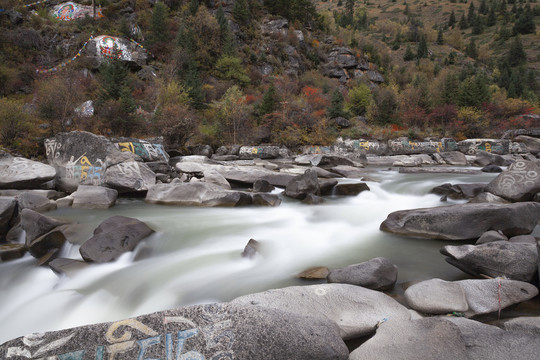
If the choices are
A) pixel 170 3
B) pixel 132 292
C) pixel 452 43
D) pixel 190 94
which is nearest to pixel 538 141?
pixel 132 292

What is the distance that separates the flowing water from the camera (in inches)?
127

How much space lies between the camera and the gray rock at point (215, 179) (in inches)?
359

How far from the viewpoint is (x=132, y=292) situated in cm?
345

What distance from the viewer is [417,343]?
6.83 feet

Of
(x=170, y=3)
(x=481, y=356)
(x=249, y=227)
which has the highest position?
(x=170, y=3)

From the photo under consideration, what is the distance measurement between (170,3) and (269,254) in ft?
164

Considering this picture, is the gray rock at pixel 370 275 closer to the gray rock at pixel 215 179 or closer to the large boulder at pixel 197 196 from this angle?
the large boulder at pixel 197 196

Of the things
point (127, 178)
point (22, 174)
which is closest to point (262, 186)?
point (127, 178)

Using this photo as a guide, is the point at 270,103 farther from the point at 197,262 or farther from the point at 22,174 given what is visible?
the point at 197,262

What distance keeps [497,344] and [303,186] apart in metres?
6.01

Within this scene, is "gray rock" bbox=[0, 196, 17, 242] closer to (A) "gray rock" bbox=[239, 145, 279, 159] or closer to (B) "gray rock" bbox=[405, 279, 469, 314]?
(B) "gray rock" bbox=[405, 279, 469, 314]

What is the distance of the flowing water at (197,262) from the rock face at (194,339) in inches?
65.1

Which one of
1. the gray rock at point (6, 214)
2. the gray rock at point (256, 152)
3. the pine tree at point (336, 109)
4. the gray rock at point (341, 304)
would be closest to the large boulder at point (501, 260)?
the gray rock at point (341, 304)

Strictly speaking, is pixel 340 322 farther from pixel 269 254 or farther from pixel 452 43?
pixel 452 43
